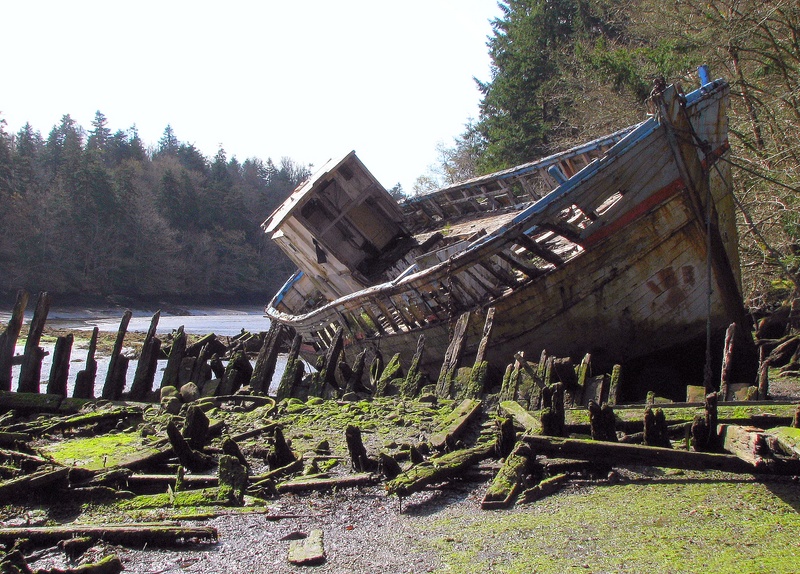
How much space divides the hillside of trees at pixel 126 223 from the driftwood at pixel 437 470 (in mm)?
50007

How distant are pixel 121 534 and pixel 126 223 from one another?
2267 inches

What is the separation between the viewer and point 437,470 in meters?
5.20

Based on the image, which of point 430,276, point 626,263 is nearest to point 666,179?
point 626,263

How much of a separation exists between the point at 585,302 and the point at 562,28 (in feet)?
104

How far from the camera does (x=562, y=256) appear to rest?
10.1 metres

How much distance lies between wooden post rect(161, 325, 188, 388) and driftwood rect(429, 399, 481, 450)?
20.2 ft

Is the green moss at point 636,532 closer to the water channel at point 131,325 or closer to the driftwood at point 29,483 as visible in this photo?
the driftwood at point 29,483

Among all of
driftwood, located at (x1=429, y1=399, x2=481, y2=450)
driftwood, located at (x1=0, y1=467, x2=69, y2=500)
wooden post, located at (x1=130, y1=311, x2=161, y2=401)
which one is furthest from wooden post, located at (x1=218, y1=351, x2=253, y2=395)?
driftwood, located at (x1=0, y1=467, x2=69, y2=500)

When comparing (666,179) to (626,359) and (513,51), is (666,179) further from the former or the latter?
(513,51)

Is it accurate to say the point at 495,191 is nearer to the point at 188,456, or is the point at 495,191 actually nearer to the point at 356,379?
the point at 356,379

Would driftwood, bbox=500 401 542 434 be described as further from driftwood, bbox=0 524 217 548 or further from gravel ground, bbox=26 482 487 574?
driftwood, bbox=0 524 217 548

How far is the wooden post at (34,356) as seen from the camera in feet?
35.6

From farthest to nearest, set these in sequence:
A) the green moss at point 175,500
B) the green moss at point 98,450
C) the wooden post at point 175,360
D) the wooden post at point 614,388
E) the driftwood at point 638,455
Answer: the wooden post at point 175,360 < the wooden post at point 614,388 < the green moss at point 98,450 < the green moss at point 175,500 < the driftwood at point 638,455

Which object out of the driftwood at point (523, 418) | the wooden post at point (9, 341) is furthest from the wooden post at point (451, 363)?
the wooden post at point (9, 341)
